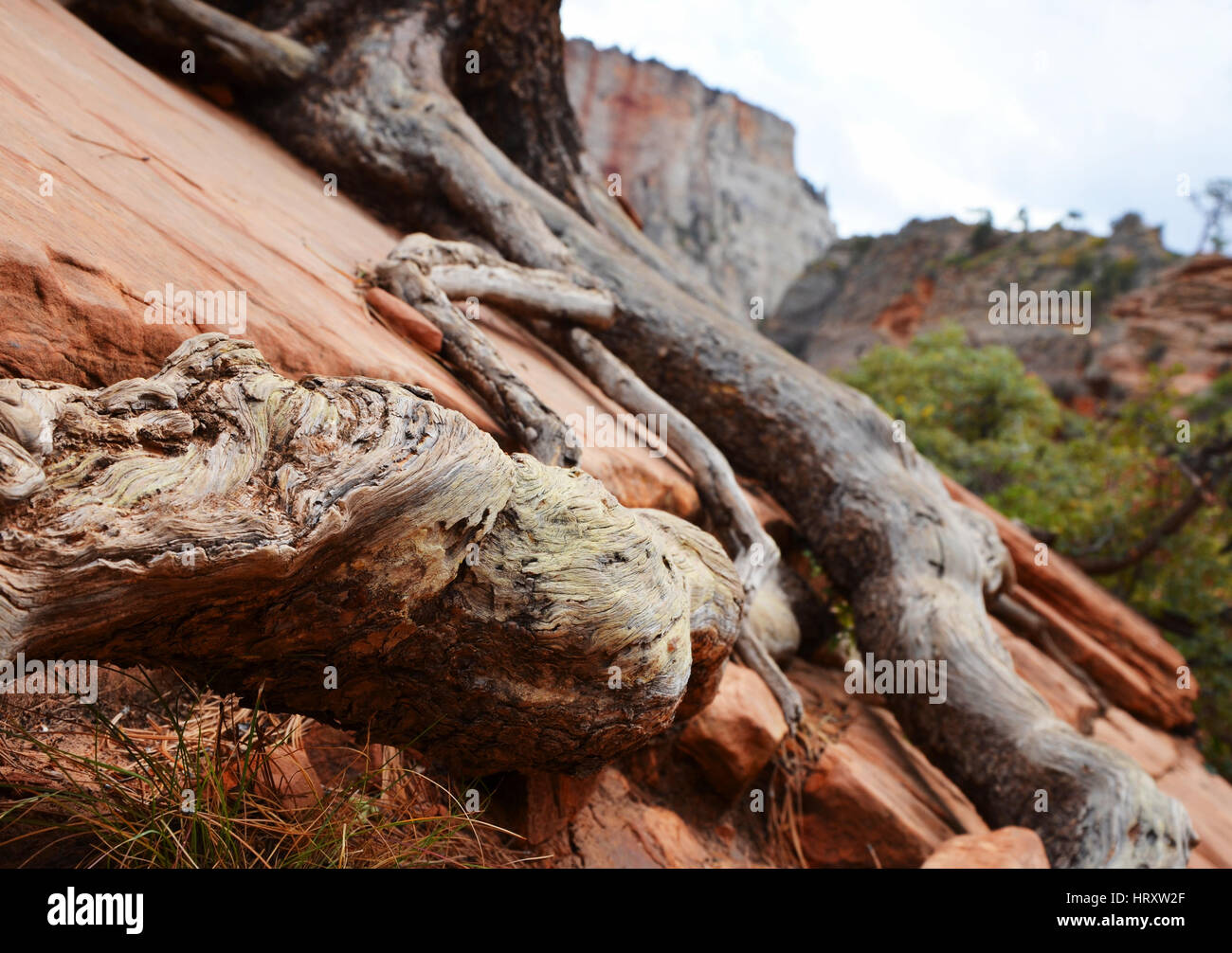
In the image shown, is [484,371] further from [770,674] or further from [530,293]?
[770,674]

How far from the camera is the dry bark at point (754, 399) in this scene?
3.84 metres

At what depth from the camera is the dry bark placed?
3.84m

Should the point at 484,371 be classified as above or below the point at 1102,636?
above

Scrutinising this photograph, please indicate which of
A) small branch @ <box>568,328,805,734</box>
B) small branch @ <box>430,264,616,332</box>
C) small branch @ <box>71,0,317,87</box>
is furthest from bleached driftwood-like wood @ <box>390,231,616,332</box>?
small branch @ <box>71,0,317,87</box>

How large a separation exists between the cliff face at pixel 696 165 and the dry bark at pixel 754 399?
2866cm

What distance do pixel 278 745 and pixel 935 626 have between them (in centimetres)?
323

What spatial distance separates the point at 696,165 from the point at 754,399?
3412 centimetres

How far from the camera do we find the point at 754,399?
494 centimetres

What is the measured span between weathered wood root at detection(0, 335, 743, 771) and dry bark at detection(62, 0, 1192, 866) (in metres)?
2.27

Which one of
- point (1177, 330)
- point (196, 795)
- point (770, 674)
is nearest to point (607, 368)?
point (770, 674)

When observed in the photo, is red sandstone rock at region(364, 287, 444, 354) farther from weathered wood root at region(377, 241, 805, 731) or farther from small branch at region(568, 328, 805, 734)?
small branch at region(568, 328, 805, 734)

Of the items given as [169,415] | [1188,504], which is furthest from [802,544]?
[1188,504]

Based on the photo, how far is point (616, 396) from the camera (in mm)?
4621
